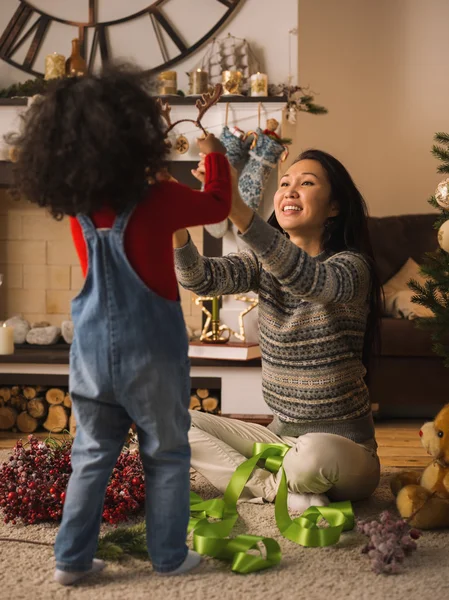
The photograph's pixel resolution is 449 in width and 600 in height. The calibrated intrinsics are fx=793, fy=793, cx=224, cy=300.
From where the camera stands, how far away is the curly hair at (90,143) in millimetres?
1307

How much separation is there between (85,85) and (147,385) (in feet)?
1.72

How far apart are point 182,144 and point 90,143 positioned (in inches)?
85.2

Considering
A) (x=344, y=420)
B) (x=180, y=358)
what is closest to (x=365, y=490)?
(x=344, y=420)

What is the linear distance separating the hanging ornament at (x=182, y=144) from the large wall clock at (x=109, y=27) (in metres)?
0.42

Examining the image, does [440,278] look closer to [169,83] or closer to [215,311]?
[215,311]

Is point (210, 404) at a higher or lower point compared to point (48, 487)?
lower

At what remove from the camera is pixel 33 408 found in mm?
3338

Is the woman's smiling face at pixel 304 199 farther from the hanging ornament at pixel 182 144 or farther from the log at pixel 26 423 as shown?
the log at pixel 26 423

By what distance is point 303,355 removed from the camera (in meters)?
2.04

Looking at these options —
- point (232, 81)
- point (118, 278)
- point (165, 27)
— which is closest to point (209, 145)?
point (118, 278)

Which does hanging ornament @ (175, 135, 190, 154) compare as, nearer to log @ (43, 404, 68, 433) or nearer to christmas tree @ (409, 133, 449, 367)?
log @ (43, 404, 68, 433)

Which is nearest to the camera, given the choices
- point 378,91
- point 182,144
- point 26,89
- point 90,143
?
point 90,143

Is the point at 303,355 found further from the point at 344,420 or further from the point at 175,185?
the point at 175,185

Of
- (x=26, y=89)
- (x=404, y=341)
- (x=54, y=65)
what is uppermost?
(x=54, y=65)
